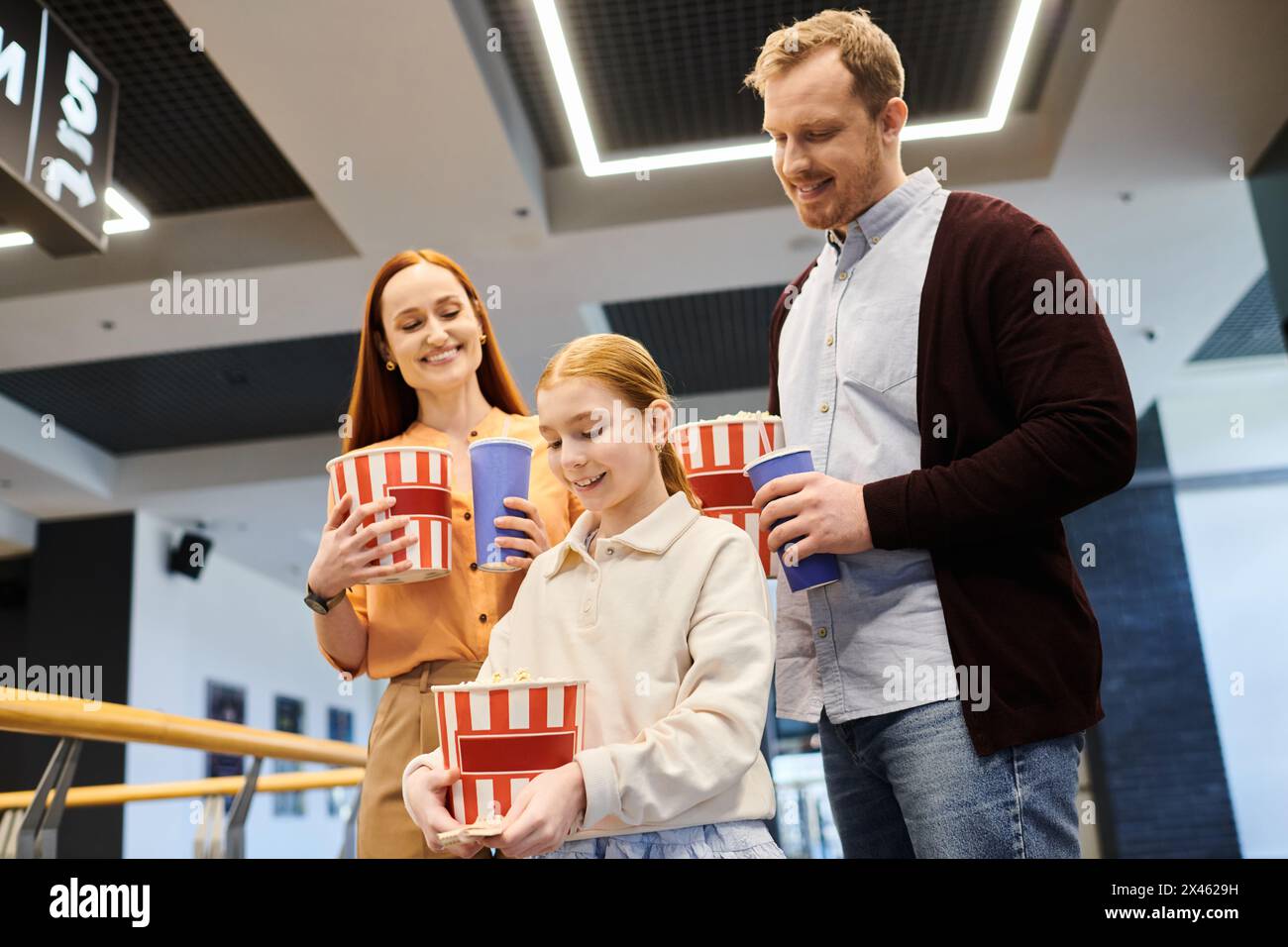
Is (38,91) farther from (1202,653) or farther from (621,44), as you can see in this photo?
(1202,653)

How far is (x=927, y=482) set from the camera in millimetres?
1185

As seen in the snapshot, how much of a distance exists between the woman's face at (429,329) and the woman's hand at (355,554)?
303mm

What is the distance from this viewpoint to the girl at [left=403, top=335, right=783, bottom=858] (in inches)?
39.3

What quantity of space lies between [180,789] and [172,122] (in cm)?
289

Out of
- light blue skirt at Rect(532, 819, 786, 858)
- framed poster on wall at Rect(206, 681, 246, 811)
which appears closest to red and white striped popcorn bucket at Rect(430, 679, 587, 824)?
light blue skirt at Rect(532, 819, 786, 858)

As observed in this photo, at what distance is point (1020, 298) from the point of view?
126 centimetres

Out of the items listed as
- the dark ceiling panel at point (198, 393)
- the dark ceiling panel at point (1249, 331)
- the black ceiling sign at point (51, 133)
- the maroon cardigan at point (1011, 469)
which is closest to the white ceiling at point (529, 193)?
the dark ceiling panel at point (1249, 331)

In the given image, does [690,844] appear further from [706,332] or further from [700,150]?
[706,332]

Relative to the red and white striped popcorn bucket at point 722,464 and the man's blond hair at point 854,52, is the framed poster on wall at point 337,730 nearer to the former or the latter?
the red and white striped popcorn bucket at point 722,464

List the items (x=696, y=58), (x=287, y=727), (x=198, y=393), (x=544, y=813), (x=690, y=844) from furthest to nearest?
(x=287, y=727) → (x=198, y=393) → (x=696, y=58) → (x=690, y=844) → (x=544, y=813)

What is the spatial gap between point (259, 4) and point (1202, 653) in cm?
782

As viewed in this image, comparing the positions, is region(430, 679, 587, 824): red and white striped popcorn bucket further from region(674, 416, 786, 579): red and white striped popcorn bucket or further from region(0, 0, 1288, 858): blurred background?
region(0, 0, 1288, 858): blurred background

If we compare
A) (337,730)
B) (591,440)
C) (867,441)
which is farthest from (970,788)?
(337,730)

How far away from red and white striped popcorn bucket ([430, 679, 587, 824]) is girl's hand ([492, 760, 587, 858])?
0.03 meters
